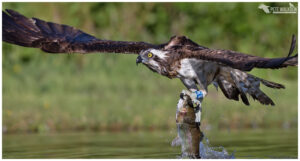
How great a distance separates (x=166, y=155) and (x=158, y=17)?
9226 mm

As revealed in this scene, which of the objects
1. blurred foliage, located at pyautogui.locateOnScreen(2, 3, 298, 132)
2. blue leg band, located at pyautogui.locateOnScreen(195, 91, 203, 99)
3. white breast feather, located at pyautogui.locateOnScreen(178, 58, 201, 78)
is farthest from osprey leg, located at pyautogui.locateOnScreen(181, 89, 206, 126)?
blurred foliage, located at pyautogui.locateOnScreen(2, 3, 298, 132)

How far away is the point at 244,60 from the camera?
7.31 m

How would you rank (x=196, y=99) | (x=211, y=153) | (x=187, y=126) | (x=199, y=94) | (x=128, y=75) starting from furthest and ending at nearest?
(x=128, y=75) < (x=211, y=153) < (x=199, y=94) < (x=196, y=99) < (x=187, y=126)

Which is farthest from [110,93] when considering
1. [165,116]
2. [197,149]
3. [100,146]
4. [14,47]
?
[197,149]

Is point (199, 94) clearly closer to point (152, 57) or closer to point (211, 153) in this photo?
point (152, 57)

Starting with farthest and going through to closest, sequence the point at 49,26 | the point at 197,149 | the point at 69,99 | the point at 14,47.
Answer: the point at 14,47 → the point at 69,99 → the point at 49,26 → the point at 197,149

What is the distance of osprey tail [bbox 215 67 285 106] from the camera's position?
8930 millimetres

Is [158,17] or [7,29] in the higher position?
[158,17]

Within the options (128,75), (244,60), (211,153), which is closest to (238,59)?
(244,60)

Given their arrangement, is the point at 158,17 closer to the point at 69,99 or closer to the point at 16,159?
the point at 69,99

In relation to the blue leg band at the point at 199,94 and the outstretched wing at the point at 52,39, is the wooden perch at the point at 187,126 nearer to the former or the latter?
the blue leg band at the point at 199,94

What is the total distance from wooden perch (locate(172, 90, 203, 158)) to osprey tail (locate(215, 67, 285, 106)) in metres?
1.18

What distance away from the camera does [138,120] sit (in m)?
12.5

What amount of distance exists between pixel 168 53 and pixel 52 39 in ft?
5.66
